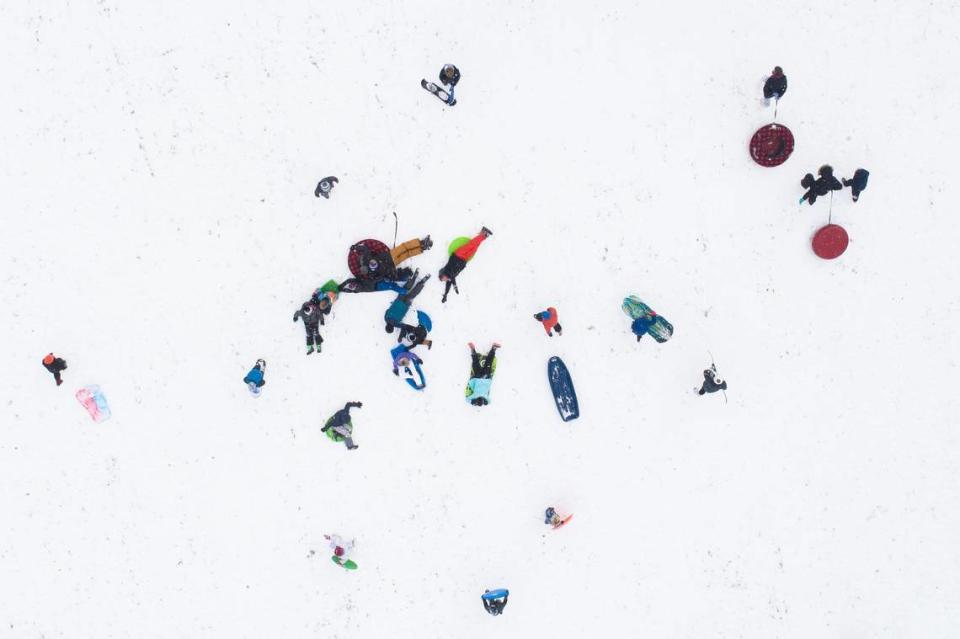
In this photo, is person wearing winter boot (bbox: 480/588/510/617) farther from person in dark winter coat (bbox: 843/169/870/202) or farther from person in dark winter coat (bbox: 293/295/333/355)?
person in dark winter coat (bbox: 843/169/870/202)

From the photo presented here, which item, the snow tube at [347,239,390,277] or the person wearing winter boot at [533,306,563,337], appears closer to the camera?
the snow tube at [347,239,390,277]

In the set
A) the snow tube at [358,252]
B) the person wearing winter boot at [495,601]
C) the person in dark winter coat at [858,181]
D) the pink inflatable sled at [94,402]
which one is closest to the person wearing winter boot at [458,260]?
the snow tube at [358,252]

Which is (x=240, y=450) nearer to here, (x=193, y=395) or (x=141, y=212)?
(x=193, y=395)

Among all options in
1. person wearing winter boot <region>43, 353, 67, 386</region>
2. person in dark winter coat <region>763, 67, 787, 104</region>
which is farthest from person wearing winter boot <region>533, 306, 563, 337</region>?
person wearing winter boot <region>43, 353, 67, 386</region>

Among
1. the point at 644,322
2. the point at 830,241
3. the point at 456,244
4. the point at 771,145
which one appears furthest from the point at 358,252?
the point at 830,241

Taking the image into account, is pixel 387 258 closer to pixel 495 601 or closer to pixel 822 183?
pixel 495 601

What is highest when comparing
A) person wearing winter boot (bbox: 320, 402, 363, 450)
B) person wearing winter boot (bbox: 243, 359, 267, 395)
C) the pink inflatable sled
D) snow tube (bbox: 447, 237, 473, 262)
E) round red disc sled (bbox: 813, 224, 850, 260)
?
round red disc sled (bbox: 813, 224, 850, 260)
